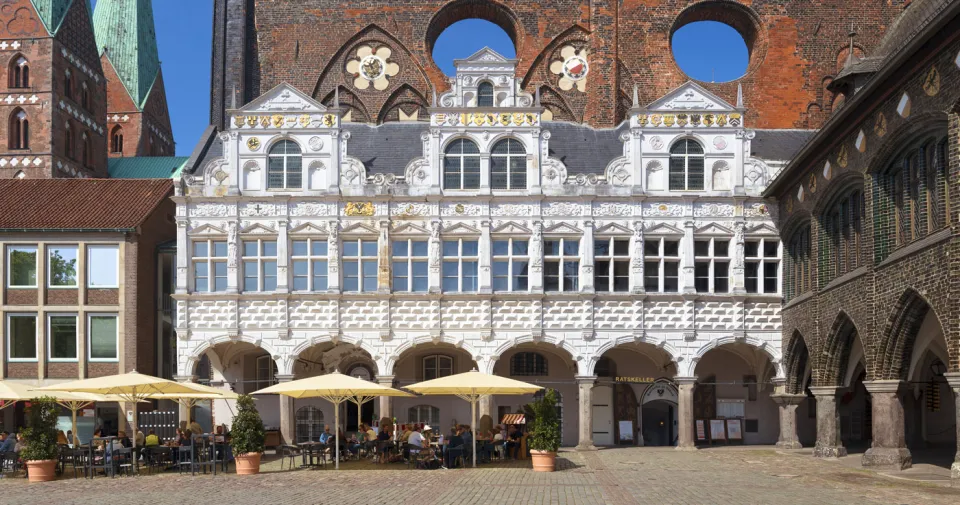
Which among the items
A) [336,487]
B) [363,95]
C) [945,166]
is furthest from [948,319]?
[363,95]

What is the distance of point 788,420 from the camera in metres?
37.8

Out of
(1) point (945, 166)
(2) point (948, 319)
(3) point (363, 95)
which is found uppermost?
(3) point (363, 95)

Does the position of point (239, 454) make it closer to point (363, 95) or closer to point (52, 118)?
point (363, 95)

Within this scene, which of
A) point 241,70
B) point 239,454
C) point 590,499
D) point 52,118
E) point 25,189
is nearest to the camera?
point 590,499

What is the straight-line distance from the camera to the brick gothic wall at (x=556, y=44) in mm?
50125

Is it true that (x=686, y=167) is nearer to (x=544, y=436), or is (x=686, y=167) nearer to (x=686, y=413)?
(x=686, y=413)

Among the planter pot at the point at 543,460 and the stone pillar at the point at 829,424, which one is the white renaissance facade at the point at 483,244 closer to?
the stone pillar at the point at 829,424

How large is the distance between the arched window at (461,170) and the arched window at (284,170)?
4639 millimetres

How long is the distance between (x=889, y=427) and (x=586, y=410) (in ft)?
39.7

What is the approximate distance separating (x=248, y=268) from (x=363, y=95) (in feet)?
48.6

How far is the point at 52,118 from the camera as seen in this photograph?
68750 millimetres

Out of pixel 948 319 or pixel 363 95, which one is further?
pixel 363 95

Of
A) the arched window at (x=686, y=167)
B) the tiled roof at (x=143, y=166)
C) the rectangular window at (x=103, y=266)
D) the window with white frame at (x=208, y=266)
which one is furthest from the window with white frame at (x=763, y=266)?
the tiled roof at (x=143, y=166)

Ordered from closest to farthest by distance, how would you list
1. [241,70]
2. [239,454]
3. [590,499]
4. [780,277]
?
[590,499] → [239,454] → [780,277] → [241,70]
